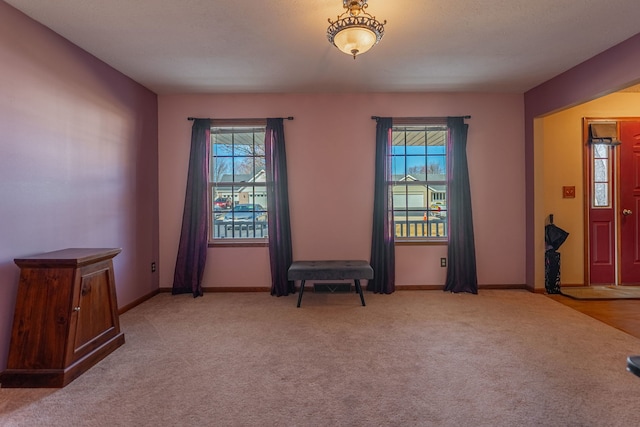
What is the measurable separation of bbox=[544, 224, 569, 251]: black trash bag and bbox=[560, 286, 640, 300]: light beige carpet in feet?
1.90

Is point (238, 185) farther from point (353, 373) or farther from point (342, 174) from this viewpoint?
point (353, 373)

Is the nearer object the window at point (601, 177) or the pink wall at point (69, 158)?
the pink wall at point (69, 158)

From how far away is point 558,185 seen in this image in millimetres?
4113

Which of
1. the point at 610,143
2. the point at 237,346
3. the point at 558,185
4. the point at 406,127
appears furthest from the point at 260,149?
the point at 610,143

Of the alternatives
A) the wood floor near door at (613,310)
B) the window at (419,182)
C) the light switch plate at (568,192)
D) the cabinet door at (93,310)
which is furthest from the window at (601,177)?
the cabinet door at (93,310)

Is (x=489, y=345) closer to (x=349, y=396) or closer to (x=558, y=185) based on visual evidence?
(x=349, y=396)

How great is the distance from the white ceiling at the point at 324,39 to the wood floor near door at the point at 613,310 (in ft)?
8.49

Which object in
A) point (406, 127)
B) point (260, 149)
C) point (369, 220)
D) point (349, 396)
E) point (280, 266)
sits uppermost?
point (406, 127)

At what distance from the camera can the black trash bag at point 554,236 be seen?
13.0 ft

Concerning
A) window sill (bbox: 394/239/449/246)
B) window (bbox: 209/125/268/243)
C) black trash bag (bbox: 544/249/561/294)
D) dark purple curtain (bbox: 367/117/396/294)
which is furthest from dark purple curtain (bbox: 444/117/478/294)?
window (bbox: 209/125/268/243)

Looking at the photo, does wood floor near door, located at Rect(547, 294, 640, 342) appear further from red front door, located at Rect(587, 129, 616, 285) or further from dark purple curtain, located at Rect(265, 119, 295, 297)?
dark purple curtain, located at Rect(265, 119, 295, 297)

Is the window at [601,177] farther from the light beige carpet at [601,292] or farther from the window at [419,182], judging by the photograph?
the window at [419,182]

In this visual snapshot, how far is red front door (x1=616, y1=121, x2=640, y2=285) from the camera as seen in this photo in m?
4.23

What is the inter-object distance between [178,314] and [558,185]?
16.2ft
